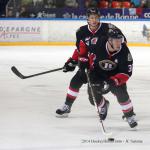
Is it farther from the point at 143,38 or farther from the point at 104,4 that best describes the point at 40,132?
the point at 104,4

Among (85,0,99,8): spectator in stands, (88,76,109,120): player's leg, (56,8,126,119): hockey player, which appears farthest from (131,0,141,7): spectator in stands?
(88,76,109,120): player's leg

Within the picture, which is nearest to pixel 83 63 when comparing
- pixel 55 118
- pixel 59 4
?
pixel 55 118

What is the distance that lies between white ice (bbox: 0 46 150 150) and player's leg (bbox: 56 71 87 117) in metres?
0.07

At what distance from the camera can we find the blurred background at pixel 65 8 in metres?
10.7

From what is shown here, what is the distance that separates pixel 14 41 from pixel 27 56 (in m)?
1.75

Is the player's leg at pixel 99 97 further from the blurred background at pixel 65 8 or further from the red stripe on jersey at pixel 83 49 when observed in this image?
the blurred background at pixel 65 8

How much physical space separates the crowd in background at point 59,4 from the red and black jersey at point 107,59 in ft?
21.9

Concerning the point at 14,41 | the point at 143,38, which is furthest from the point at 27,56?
the point at 143,38

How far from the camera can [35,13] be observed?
10.7 meters

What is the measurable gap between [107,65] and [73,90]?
0.51 meters

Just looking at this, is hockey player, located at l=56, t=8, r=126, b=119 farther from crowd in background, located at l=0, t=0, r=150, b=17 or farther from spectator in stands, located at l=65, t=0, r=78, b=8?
spectator in stands, located at l=65, t=0, r=78, b=8

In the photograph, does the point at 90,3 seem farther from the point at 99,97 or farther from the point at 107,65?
the point at 107,65

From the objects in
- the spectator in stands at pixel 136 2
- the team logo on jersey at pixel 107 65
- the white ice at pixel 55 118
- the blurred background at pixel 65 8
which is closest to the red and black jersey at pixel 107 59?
the team logo on jersey at pixel 107 65

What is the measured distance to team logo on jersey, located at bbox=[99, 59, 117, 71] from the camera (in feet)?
12.9
